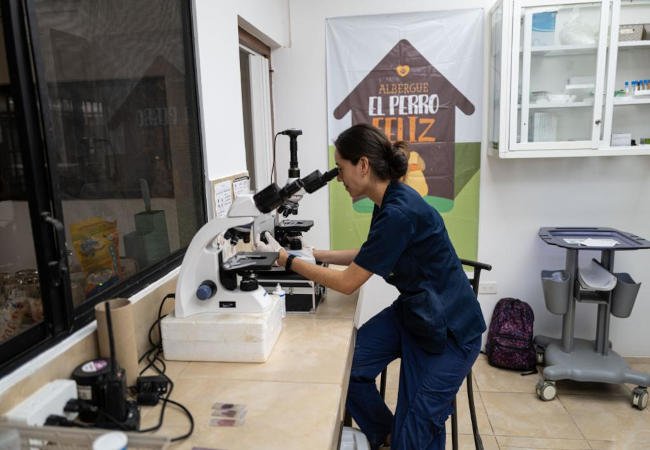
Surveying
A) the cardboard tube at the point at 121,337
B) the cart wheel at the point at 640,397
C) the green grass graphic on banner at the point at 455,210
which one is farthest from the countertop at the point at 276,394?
the cart wheel at the point at 640,397

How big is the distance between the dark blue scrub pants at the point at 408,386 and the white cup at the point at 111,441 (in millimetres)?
1137

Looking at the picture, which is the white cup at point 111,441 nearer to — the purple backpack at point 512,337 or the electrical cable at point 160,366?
the electrical cable at point 160,366

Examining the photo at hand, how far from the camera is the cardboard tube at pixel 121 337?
50.6 inches

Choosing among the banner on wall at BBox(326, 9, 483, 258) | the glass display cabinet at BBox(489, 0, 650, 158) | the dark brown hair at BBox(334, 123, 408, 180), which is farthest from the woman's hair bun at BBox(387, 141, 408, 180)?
the banner on wall at BBox(326, 9, 483, 258)

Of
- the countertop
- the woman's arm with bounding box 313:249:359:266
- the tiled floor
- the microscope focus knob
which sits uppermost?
the microscope focus knob

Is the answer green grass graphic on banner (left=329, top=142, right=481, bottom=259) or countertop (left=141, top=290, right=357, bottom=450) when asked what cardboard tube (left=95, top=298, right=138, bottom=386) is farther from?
green grass graphic on banner (left=329, top=142, right=481, bottom=259)

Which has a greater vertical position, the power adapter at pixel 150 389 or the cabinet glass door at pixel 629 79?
the cabinet glass door at pixel 629 79

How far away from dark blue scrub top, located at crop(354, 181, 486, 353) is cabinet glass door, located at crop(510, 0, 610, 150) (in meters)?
1.47

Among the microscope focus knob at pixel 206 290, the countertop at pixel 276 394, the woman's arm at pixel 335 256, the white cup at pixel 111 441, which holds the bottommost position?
the countertop at pixel 276 394

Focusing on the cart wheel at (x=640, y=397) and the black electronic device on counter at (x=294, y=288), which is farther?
the cart wheel at (x=640, y=397)

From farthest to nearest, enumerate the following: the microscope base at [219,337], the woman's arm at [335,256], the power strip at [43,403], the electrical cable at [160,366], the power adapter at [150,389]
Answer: the woman's arm at [335,256], the microscope base at [219,337], the power adapter at [150,389], the electrical cable at [160,366], the power strip at [43,403]

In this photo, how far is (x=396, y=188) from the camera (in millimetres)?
1797

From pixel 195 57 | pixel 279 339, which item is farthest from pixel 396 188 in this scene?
pixel 195 57

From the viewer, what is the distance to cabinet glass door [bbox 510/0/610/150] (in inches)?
110
